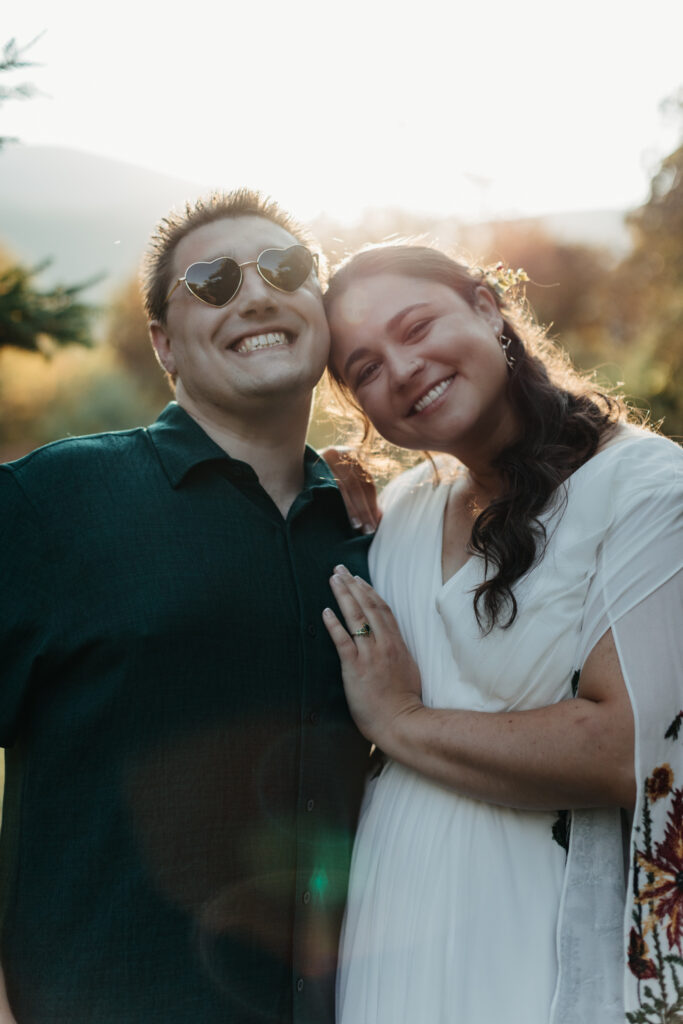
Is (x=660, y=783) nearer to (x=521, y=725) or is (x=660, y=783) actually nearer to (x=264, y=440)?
Result: (x=521, y=725)

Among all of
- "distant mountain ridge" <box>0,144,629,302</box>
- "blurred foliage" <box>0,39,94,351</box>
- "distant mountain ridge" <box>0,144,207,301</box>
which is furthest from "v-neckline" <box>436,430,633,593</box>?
"distant mountain ridge" <box>0,144,207,301</box>

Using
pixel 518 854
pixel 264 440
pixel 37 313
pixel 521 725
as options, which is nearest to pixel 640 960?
pixel 518 854

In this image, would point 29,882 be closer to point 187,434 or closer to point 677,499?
point 187,434

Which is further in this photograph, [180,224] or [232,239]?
[180,224]

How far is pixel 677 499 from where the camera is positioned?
2250 mm

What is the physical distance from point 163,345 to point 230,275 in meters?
0.42

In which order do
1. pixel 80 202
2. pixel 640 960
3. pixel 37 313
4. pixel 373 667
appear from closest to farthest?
pixel 640 960, pixel 373 667, pixel 37 313, pixel 80 202

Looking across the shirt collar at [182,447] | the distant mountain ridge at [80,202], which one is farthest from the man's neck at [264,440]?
the distant mountain ridge at [80,202]

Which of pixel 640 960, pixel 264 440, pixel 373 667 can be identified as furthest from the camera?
pixel 264 440

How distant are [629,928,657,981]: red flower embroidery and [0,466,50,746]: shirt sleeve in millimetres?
1625

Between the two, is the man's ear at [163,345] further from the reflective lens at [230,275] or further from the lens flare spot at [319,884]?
the lens flare spot at [319,884]

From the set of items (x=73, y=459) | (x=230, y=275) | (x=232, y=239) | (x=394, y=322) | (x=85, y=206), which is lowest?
Answer: (x=73, y=459)

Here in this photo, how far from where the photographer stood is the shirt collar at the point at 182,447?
254cm

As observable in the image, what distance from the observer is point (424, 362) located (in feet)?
9.01
